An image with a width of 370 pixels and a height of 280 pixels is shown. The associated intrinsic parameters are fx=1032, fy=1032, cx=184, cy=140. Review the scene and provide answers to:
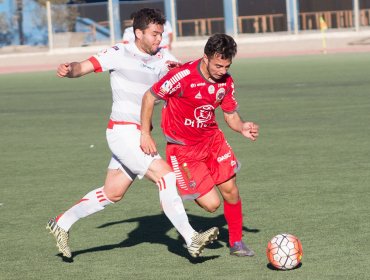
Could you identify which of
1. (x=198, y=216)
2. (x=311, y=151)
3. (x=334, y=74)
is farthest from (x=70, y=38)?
(x=198, y=216)

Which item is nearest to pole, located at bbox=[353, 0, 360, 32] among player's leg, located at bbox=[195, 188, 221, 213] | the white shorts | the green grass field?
the green grass field

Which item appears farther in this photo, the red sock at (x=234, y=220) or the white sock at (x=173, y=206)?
the red sock at (x=234, y=220)

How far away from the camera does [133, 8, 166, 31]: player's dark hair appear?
824 centimetres

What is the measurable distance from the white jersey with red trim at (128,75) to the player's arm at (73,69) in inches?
3.0

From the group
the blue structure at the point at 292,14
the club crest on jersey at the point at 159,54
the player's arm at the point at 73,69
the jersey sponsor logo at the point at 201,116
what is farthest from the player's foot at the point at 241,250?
the blue structure at the point at 292,14

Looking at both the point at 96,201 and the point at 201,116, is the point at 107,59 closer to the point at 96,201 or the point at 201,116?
the point at 201,116

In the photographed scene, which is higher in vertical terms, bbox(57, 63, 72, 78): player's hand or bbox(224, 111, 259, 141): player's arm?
bbox(57, 63, 72, 78): player's hand

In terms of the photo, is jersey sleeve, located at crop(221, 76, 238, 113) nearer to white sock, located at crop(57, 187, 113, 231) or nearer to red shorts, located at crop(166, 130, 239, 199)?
red shorts, located at crop(166, 130, 239, 199)

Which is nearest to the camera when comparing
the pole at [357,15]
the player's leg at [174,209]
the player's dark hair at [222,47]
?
the player's dark hair at [222,47]

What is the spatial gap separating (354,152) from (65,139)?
540cm

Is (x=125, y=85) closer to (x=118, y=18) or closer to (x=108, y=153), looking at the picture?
(x=108, y=153)

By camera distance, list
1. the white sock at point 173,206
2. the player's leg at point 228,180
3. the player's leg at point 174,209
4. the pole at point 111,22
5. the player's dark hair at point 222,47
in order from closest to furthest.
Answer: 1. the player's dark hair at point 222,47
2. the player's leg at point 174,209
3. the white sock at point 173,206
4. the player's leg at point 228,180
5. the pole at point 111,22

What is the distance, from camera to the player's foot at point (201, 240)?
7.85 metres

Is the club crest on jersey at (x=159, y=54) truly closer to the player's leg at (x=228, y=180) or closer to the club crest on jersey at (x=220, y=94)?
the club crest on jersey at (x=220, y=94)
